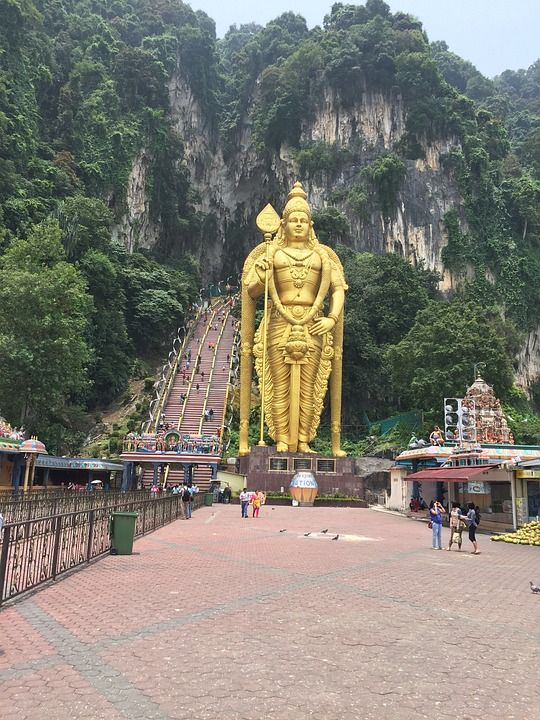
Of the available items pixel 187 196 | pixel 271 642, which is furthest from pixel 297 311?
pixel 187 196

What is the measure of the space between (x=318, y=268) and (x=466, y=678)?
23.2 meters

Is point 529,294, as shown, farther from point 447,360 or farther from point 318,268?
point 318,268

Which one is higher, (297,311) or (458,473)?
(297,311)

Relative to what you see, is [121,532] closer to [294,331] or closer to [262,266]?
[294,331]

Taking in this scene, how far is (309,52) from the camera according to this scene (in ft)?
168

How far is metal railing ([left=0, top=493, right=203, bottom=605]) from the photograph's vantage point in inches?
210

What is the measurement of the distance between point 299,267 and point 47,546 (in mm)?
20731

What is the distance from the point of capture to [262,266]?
25.8 meters

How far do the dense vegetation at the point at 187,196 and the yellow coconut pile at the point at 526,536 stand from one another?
1484 centimetres

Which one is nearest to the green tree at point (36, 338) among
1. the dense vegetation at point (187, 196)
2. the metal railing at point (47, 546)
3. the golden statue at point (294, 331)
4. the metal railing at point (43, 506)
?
the dense vegetation at point (187, 196)

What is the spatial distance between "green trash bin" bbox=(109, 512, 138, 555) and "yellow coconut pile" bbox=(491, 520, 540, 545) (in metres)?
9.01

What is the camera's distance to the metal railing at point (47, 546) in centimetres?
534

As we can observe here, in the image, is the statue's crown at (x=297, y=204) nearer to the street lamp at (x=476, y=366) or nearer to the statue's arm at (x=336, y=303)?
the statue's arm at (x=336, y=303)

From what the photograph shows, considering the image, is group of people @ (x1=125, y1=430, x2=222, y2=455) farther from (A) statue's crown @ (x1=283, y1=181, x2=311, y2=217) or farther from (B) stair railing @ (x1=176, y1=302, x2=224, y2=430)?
(A) statue's crown @ (x1=283, y1=181, x2=311, y2=217)
